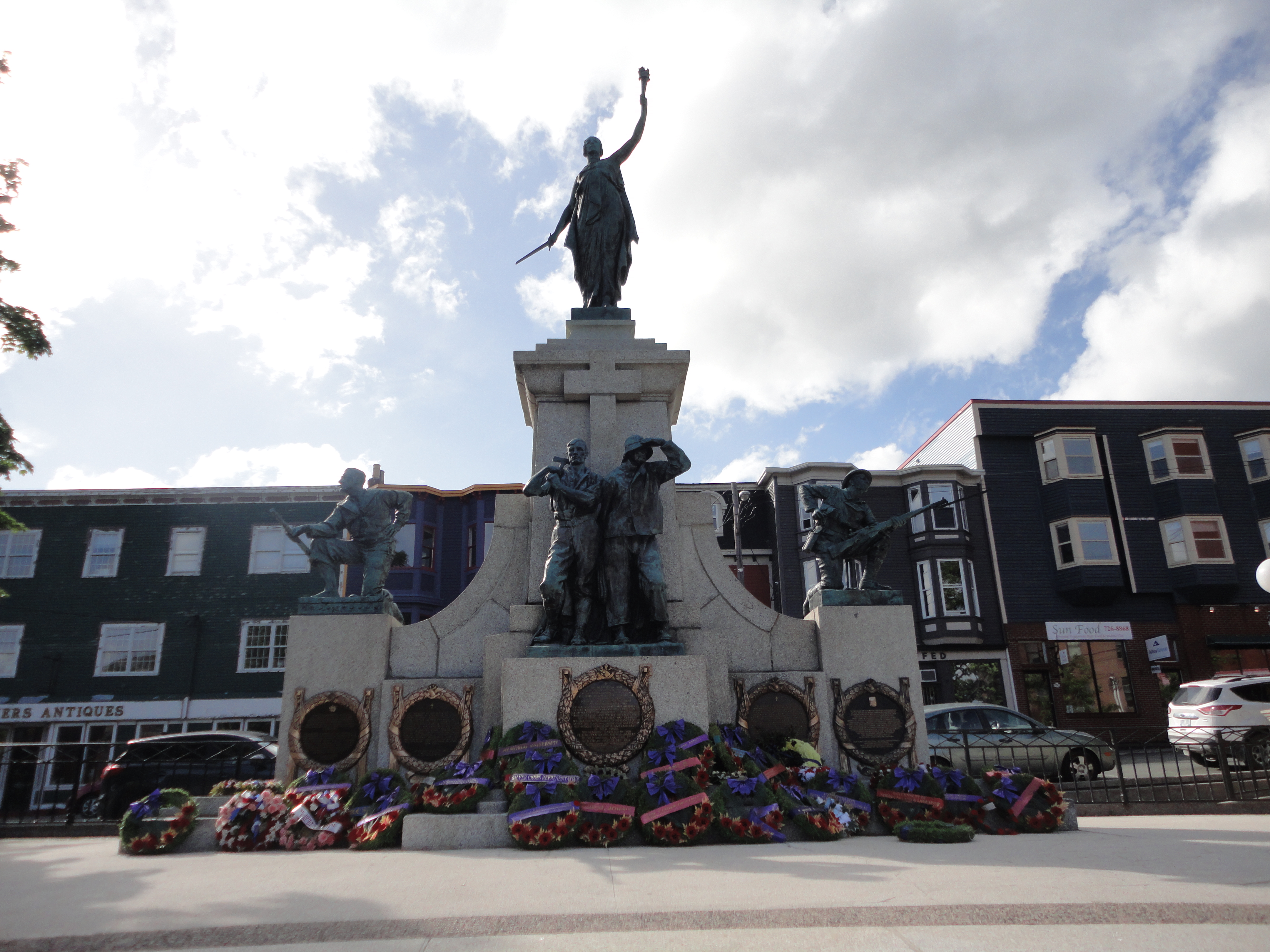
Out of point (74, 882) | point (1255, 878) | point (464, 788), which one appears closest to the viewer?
point (1255, 878)

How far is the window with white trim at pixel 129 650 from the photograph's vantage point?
2967cm

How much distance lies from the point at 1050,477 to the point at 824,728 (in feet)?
99.6

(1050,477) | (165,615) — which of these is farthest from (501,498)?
(1050,477)

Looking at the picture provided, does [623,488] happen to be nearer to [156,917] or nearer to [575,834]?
[575,834]

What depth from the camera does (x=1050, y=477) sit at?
115ft

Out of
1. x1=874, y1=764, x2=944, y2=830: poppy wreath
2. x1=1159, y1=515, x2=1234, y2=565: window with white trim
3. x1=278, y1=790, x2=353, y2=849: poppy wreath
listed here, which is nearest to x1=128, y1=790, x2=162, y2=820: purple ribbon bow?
x1=278, y1=790, x2=353, y2=849: poppy wreath

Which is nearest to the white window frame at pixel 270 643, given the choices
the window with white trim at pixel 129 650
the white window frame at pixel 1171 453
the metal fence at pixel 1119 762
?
the window with white trim at pixel 129 650

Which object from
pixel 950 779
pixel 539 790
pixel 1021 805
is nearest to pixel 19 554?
pixel 539 790

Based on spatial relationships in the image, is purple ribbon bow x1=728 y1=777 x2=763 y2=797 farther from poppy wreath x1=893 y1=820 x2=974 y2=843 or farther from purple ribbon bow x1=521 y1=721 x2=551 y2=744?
purple ribbon bow x1=521 y1=721 x2=551 y2=744

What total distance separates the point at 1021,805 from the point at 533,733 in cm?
443

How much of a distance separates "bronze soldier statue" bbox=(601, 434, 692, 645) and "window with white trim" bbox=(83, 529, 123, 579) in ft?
95.5

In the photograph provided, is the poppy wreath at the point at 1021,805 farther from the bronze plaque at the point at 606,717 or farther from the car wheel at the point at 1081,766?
the car wheel at the point at 1081,766

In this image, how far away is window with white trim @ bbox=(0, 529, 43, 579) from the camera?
1208 inches

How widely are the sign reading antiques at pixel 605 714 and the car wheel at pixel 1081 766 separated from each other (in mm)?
9265
